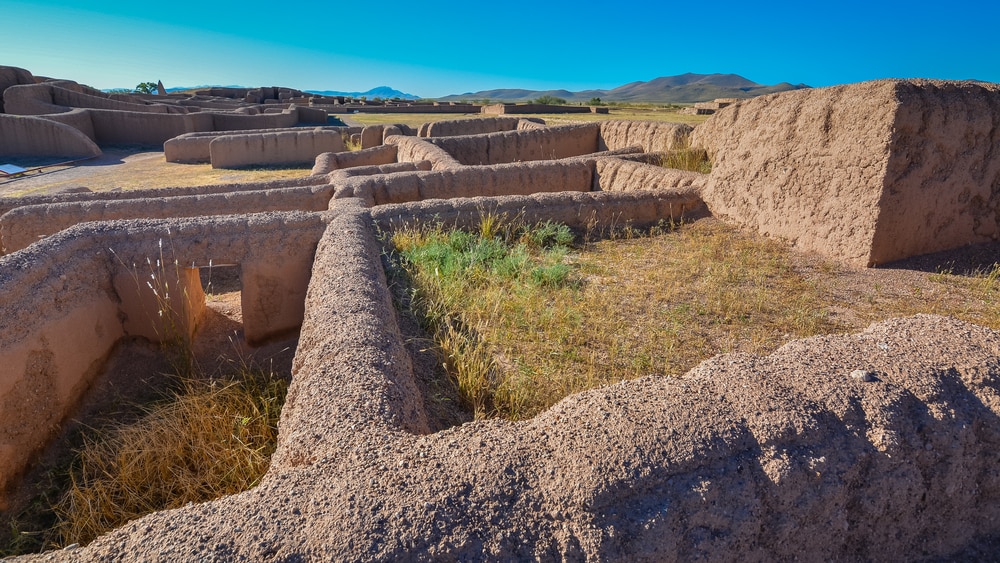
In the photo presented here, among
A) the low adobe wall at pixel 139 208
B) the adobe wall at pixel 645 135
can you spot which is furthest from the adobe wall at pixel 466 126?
the low adobe wall at pixel 139 208

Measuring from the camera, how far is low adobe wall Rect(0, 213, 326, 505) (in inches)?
123

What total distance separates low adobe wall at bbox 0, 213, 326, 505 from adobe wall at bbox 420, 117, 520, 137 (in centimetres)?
965

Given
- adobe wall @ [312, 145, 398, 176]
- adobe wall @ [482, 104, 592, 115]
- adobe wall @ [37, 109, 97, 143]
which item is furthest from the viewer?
adobe wall @ [482, 104, 592, 115]

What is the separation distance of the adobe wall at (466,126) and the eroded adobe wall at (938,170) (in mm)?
10337

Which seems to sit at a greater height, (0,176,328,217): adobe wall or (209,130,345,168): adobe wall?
(209,130,345,168): adobe wall

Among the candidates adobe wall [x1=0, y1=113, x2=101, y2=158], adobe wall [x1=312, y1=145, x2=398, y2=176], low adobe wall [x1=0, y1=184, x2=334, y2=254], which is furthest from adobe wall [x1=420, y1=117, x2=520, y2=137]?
adobe wall [x1=0, y1=113, x2=101, y2=158]

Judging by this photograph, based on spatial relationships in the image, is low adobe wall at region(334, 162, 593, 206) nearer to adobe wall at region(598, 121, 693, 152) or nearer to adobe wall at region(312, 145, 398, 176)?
adobe wall at region(312, 145, 398, 176)

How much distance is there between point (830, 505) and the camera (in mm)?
1631

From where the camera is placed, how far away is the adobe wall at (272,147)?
1317cm

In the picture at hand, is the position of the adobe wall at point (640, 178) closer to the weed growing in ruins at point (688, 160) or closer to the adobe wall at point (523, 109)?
the weed growing in ruins at point (688, 160)

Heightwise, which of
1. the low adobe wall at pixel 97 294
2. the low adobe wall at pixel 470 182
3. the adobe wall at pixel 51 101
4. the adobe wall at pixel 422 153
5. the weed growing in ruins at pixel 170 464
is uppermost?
the adobe wall at pixel 51 101

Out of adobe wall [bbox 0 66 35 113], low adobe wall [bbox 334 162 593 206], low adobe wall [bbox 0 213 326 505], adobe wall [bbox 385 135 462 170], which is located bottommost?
low adobe wall [bbox 0 213 326 505]

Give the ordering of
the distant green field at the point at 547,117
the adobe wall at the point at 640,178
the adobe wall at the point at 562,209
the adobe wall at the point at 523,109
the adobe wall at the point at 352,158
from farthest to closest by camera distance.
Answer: the adobe wall at the point at 523,109 < the distant green field at the point at 547,117 < the adobe wall at the point at 352,158 < the adobe wall at the point at 640,178 < the adobe wall at the point at 562,209

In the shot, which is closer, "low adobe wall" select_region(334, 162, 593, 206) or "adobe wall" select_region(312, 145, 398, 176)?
"low adobe wall" select_region(334, 162, 593, 206)
